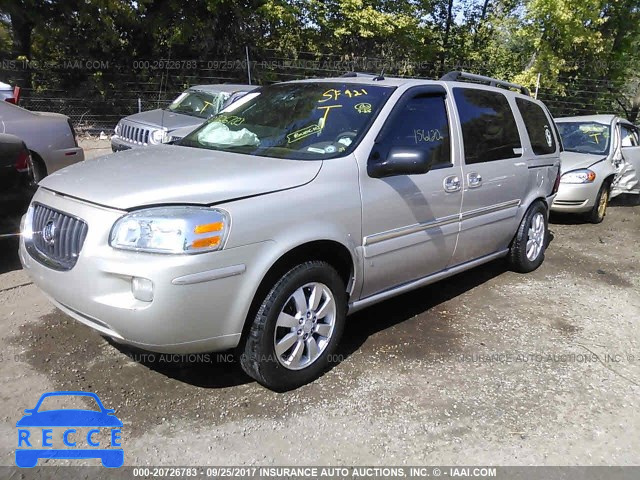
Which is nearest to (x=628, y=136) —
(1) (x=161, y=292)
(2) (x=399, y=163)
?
(2) (x=399, y=163)

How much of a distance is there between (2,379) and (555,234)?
23.0ft

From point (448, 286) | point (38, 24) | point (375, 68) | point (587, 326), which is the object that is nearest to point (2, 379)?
point (448, 286)

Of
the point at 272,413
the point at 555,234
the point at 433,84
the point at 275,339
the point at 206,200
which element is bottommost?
the point at 555,234

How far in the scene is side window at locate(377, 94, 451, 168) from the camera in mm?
3811

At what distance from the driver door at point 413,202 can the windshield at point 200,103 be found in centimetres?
629

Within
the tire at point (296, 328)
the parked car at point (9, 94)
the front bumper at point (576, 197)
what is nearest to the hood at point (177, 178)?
the tire at point (296, 328)

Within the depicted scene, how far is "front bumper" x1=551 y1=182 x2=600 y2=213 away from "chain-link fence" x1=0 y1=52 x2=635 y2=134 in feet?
24.8

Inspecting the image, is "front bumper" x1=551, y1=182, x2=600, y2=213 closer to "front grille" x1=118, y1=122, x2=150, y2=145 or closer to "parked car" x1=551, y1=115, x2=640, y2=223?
"parked car" x1=551, y1=115, x2=640, y2=223

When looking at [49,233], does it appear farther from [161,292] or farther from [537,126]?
[537,126]

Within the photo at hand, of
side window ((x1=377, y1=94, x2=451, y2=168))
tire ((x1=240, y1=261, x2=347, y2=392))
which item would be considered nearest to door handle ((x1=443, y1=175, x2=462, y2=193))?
side window ((x1=377, y1=94, x2=451, y2=168))

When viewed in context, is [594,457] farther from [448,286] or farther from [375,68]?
[375,68]

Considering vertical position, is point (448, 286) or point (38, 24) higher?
point (38, 24)

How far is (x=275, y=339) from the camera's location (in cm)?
316

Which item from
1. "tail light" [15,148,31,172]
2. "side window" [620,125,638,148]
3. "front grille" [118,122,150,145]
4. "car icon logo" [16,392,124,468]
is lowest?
"car icon logo" [16,392,124,468]
